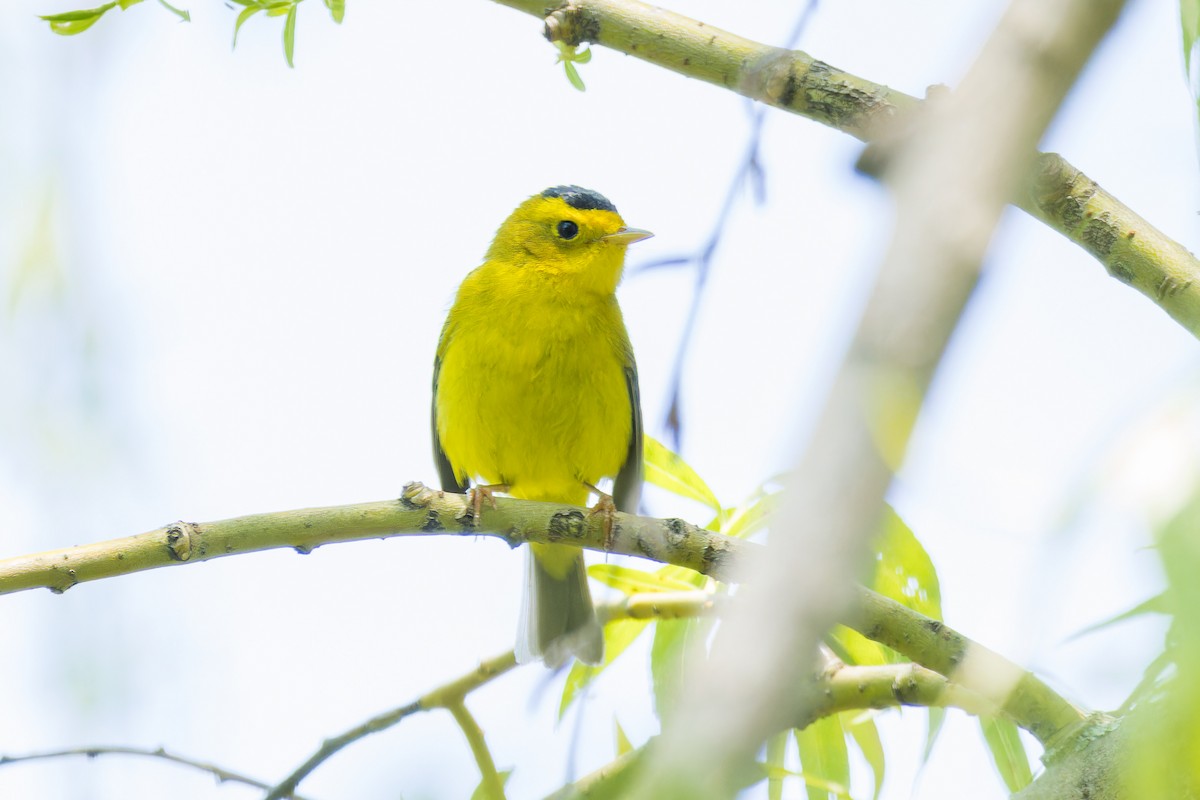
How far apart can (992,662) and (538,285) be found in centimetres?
468

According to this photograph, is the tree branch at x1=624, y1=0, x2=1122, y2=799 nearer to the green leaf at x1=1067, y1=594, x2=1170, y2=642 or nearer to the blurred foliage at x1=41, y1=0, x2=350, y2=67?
the green leaf at x1=1067, y1=594, x2=1170, y2=642

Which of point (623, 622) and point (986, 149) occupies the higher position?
point (623, 622)

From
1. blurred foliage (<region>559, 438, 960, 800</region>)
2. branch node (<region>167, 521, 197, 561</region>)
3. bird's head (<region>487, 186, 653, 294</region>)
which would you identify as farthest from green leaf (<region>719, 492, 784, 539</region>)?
bird's head (<region>487, 186, 653, 294</region>)

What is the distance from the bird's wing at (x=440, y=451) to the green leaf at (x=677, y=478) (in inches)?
78.4

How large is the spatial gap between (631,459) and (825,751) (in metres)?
2.41

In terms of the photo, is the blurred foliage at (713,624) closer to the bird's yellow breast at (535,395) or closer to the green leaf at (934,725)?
the green leaf at (934,725)

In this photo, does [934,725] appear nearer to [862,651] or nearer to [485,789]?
[862,651]

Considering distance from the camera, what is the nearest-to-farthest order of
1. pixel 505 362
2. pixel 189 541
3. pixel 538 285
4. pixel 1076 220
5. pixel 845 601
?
1. pixel 845 601
2. pixel 1076 220
3. pixel 189 541
4. pixel 505 362
5. pixel 538 285

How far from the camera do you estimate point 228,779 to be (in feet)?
12.4

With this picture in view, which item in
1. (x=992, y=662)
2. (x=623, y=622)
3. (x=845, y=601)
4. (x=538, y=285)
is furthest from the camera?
(x=538, y=285)

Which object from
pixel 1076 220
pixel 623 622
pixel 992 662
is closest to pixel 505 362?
pixel 623 622

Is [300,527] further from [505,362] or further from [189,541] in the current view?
[505,362]

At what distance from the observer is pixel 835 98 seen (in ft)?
10.8

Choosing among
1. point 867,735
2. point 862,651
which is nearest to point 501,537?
point 862,651
